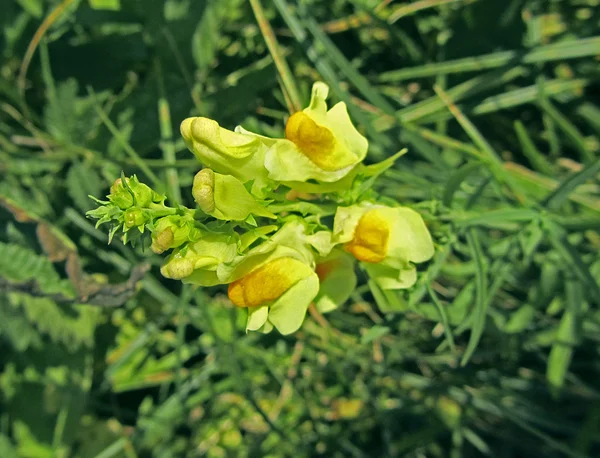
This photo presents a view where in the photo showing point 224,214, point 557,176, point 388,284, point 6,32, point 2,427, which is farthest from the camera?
point 2,427

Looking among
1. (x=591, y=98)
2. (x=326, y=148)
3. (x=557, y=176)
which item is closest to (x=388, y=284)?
(x=326, y=148)

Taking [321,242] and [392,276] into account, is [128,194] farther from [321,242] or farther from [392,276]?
[392,276]

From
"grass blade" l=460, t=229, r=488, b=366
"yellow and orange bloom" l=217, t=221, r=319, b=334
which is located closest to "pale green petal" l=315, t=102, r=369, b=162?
"yellow and orange bloom" l=217, t=221, r=319, b=334

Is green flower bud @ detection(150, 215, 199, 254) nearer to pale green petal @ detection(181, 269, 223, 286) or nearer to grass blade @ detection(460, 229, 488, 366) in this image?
pale green petal @ detection(181, 269, 223, 286)

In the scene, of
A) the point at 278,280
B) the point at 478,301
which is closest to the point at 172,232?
the point at 278,280

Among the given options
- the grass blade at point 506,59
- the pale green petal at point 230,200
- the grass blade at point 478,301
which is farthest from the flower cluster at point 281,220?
the grass blade at point 506,59

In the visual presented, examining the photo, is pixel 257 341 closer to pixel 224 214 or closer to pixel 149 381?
pixel 149 381
